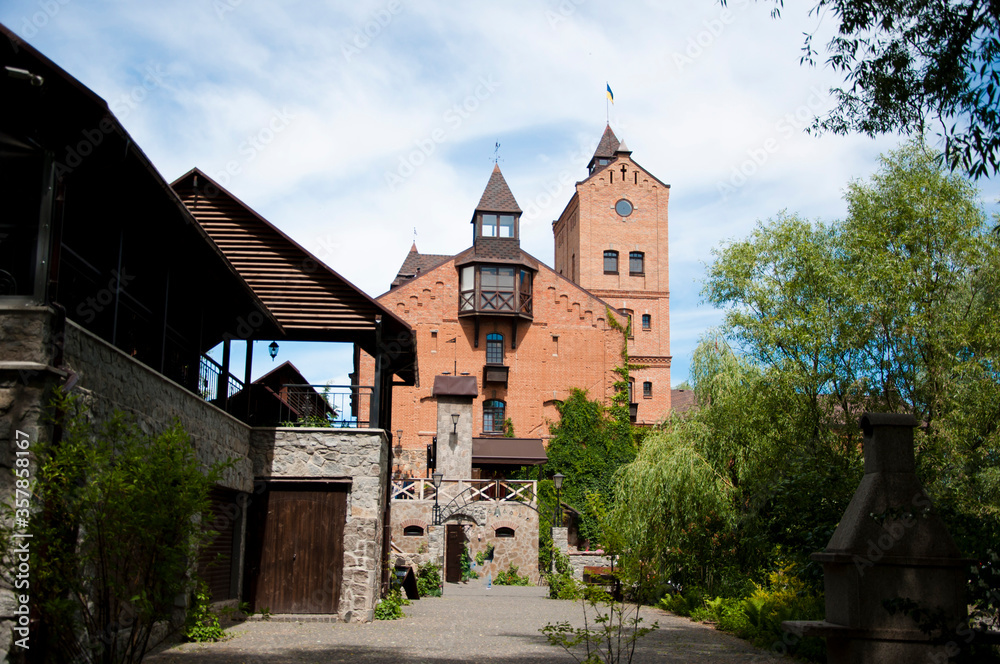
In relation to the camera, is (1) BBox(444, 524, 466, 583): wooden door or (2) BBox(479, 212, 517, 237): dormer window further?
(2) BBox(479, 212, 517, 237): dormer window

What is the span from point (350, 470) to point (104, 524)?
803cm

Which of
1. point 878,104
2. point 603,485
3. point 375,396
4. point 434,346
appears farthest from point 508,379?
point 878,104

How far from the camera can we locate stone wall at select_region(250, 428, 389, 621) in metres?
14.1

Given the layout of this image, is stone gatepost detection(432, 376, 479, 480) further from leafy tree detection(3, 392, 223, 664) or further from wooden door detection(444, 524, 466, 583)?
leafy tree detection(3, 392, 223, 664)

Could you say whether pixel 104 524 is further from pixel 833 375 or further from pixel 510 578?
pixel 510 578

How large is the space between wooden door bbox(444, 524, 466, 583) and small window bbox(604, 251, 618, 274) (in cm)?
2221

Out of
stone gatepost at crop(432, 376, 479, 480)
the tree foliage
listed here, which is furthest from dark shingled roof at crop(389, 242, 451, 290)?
the tree foliage

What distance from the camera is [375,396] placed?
14.7 meters

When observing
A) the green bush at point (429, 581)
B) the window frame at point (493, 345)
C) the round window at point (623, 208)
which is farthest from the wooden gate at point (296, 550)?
the round window at point (623, 208)

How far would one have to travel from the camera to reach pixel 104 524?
20.9 feet

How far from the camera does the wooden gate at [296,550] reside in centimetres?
1403

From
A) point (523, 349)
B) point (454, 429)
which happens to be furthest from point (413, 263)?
point (454, 429)

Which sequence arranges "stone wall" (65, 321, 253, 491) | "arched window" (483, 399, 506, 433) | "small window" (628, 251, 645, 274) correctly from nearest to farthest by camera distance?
"stone wall" (65, 321, 253, 491) → "arched window" (483, 399, 506, 433) → "small window" (628, 251, 645, 274)

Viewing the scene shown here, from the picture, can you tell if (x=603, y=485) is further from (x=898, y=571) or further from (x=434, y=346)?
(x=898, y=571)
